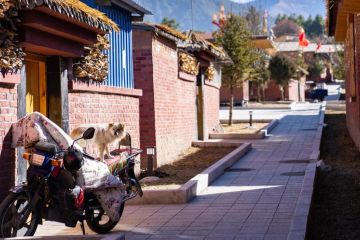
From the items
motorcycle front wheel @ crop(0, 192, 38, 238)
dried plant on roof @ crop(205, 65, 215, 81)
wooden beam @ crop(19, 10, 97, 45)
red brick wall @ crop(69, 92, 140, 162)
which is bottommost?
motorcycle front wheel @ crop(0, 192, 38, 238)

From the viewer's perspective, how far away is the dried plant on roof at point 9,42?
707 cm

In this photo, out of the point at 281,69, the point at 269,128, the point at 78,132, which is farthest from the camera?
the point at 281,69

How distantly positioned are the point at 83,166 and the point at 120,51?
5.86 meters

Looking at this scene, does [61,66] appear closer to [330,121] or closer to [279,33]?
[330,121]

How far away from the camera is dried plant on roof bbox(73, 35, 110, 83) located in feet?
32.2

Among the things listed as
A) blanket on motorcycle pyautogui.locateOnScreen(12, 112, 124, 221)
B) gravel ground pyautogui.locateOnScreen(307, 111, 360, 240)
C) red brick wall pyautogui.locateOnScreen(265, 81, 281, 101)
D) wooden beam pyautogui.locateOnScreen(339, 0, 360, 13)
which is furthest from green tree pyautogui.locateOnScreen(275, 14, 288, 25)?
blanket on motorcycle pyautogui.locateOnScreen(12, 112, 124, 221)

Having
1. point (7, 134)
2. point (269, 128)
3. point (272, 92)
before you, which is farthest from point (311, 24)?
point (7, 134)

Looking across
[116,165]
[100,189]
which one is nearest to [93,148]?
[116,165]

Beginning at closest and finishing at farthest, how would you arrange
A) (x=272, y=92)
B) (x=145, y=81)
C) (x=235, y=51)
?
(x=145, y=81) < (x=235, y=51) < (x=272, y=92)

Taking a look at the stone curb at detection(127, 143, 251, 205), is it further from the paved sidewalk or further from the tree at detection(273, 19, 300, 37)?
the tree at detection(273, 19, 300, 37)

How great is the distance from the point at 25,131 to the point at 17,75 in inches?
34.1

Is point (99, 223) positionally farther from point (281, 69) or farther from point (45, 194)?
point (281, 69)

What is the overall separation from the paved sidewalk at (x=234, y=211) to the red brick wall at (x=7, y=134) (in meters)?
0.76

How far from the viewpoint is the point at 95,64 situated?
1041cm
